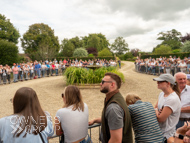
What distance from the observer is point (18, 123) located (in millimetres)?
A: 1719

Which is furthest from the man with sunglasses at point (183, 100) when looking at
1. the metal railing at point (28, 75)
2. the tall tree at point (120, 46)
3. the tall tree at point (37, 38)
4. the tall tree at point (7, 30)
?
the tall tree at point (120, 46)

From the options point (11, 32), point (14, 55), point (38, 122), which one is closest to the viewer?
point (38, 122)

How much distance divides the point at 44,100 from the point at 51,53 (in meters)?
29.8

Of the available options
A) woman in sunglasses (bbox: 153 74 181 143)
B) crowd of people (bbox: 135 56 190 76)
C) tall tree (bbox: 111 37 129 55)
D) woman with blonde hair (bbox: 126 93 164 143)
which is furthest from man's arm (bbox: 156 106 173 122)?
tall tree (bbox: 111 37 129 55)

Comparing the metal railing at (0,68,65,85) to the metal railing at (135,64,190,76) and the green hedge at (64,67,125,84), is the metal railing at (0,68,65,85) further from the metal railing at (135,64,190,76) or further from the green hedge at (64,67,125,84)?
the metal railing at (135,64,190,76)

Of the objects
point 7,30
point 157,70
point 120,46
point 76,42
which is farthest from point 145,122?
point 120,46

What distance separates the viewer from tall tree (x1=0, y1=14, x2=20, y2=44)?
93.6 feet

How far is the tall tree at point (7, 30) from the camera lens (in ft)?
93.6

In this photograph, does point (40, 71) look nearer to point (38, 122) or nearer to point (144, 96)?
point (144, 96)

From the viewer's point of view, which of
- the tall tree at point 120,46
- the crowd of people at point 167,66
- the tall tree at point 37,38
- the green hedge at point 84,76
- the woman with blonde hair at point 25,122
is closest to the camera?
the woman with blonde hair at point 25,122

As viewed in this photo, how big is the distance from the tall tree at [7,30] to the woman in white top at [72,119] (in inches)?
1249

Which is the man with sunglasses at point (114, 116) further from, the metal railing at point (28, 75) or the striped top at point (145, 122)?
the metal railing at point (28, 75)

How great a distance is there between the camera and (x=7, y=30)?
29578mm

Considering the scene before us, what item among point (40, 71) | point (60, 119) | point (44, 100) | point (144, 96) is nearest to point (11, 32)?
point (40, 71)
